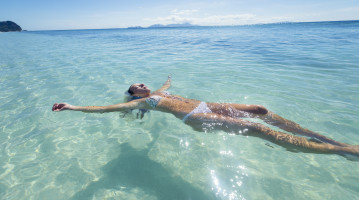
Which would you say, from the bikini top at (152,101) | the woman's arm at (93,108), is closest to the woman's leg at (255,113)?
the bikini top at (152,101)

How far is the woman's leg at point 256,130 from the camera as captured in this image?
2.85m

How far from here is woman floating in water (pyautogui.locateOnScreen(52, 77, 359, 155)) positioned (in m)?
3.09

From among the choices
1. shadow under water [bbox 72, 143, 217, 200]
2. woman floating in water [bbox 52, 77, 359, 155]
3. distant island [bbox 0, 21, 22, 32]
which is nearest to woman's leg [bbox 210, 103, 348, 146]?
woman floating in water [bbox 52, 77, 359, 155]

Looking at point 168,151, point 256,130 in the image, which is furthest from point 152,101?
point 256,130

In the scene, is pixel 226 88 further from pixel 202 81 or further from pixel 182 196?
pixel 182 196

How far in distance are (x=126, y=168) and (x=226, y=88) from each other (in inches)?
181

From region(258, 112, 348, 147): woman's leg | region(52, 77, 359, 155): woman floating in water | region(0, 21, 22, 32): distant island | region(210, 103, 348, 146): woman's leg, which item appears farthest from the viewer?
region(0, 21, 22, 32): distant island

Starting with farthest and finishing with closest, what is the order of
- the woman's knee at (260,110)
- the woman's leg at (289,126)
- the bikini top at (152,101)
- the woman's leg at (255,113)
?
the bikini top at (152,101), the woman's knee at (260,110), the woman's leg at (255,113), the woman's leg at (289,126)

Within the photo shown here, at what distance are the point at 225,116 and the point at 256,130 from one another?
0.71 m

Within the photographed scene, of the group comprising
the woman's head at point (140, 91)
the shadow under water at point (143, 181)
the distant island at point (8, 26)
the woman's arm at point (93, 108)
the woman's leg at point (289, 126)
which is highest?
the distant island at point (8, 26)

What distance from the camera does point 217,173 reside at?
3.11 meters

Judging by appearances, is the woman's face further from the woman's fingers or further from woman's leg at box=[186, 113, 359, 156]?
the woman's fingers

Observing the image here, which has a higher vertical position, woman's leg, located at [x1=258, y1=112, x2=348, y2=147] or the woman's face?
the woman's face

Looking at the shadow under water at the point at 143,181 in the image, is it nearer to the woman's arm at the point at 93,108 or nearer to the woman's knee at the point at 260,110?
the woman's arm at the point at 93,108
